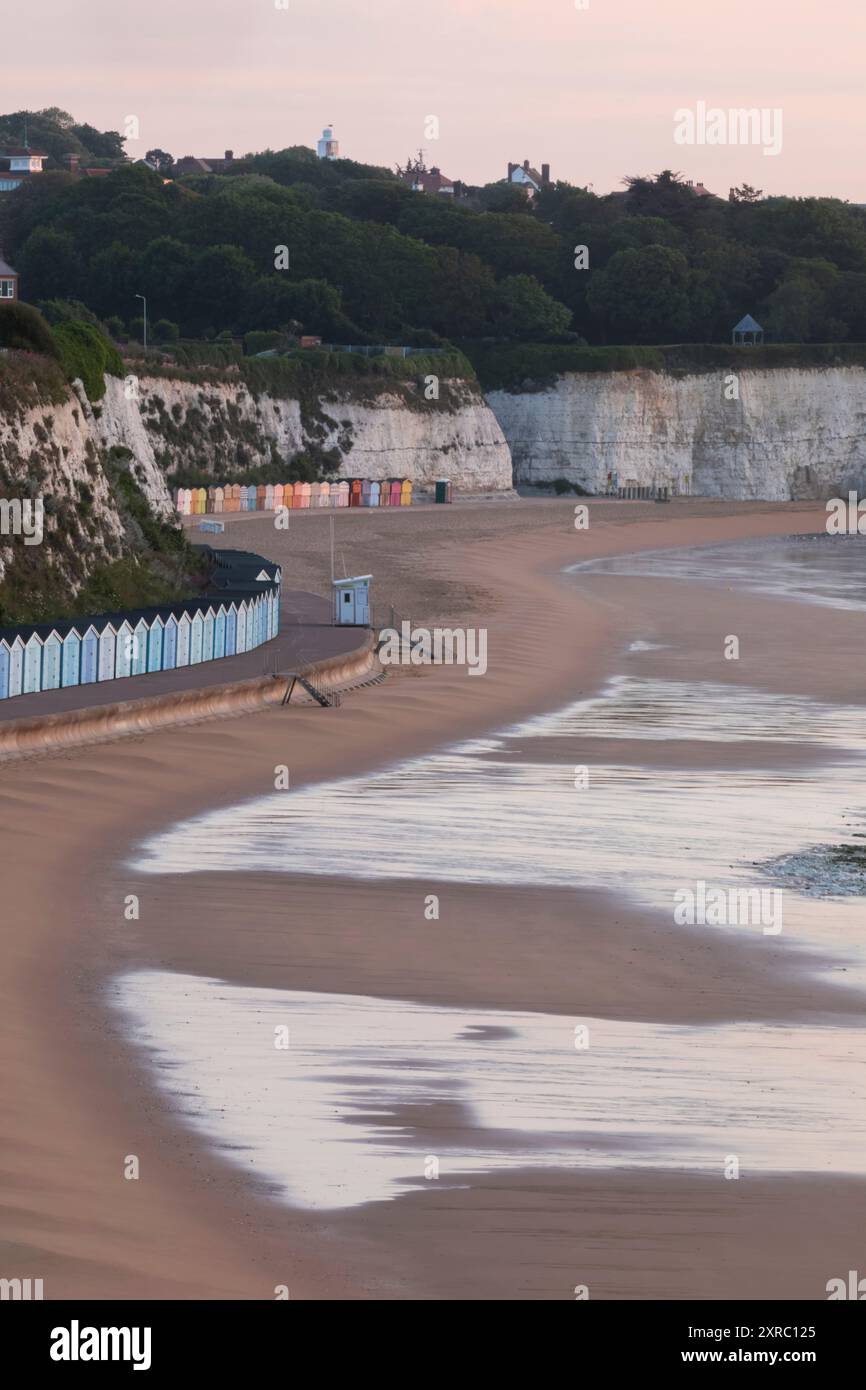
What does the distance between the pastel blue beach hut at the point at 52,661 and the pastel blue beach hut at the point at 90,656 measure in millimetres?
551

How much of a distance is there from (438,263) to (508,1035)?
348 ft

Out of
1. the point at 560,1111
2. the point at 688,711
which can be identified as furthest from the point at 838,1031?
the point at 688,711

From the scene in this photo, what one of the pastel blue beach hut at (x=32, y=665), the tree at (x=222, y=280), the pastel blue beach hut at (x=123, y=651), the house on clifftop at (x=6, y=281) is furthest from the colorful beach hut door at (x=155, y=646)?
the tree at (x=222, y=280)

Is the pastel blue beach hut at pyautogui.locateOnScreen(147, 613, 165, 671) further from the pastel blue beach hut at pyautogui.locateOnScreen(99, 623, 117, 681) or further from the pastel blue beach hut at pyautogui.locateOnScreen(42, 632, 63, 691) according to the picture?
the pastel blue beach hut at pyautogui.locateOnScreen(42, 632, 63, 691)

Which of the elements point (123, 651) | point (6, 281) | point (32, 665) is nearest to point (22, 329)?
point (123, 651)

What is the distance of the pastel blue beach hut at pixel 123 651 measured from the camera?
34912mm

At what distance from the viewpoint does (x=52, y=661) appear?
33.1m

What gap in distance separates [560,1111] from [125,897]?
26.5ft

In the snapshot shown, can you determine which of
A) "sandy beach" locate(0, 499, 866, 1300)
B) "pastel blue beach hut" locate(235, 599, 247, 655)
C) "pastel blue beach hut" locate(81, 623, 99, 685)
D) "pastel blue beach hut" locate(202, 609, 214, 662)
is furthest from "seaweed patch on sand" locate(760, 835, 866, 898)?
"pastel blue beach hut" locate(235, 599, 247, 655)

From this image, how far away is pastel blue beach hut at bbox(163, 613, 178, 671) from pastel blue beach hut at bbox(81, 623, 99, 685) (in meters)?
2.18

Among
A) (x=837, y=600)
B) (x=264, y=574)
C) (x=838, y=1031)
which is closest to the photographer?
(x=838, y=1031)

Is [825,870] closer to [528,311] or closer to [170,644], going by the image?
[170,644]
